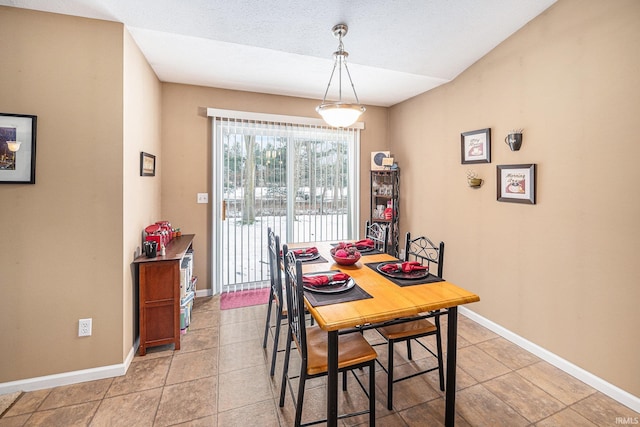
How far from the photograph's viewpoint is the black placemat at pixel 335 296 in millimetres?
1542

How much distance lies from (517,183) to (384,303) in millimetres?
1898

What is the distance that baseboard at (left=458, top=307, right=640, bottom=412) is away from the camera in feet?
6.15

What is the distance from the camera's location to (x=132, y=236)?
91.0 inches

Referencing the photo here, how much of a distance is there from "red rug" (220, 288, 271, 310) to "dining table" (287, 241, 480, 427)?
5.62 feet

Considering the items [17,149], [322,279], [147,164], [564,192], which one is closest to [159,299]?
[147,164]

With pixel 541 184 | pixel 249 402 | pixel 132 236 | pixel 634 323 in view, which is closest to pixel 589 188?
pixel 541 184

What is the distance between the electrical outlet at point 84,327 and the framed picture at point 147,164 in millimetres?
1224

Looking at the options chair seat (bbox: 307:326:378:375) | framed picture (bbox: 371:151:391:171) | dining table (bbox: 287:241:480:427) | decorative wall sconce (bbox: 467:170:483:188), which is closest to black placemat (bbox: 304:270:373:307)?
dining table (bbox: 287:241:480:427)

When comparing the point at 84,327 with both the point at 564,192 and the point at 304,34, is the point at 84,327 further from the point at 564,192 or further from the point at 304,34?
the point at 564,192

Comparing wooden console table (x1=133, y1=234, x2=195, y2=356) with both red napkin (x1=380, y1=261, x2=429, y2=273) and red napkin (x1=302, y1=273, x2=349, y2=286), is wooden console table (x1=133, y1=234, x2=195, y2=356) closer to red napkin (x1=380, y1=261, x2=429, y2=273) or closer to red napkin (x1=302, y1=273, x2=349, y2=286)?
red napkin (x1=302, y1=273, x2=349, y2=286)

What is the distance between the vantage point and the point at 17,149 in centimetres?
188

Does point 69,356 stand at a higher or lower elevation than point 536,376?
higher

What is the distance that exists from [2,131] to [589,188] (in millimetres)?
4013

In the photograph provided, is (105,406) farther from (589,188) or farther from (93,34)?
(589,188)
